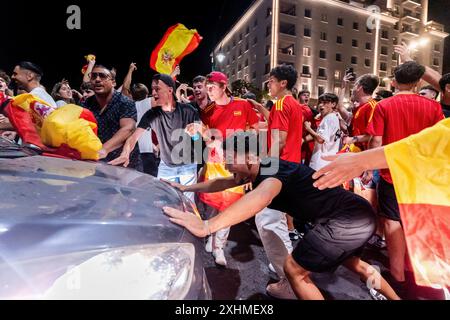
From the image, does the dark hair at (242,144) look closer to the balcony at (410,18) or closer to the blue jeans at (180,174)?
the blue jeans at (180,174)

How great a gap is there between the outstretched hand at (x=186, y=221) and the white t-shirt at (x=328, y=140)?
11.4 ft

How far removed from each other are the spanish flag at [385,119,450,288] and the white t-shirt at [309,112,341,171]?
2835mm

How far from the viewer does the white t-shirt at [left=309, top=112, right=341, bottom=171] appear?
4.67 m

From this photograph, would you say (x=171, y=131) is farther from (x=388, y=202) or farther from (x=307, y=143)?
(x=307, y=143)

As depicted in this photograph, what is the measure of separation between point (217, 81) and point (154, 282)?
3164 mm

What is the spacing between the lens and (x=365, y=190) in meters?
4.23

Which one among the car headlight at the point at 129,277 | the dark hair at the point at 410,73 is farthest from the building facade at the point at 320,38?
the car headlight at the point at 129,277

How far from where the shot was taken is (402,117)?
10.0ft

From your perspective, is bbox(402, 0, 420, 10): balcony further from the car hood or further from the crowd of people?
the car hood

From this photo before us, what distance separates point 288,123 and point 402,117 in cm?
115

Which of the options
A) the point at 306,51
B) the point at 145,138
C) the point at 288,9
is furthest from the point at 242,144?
the point at 288,9
